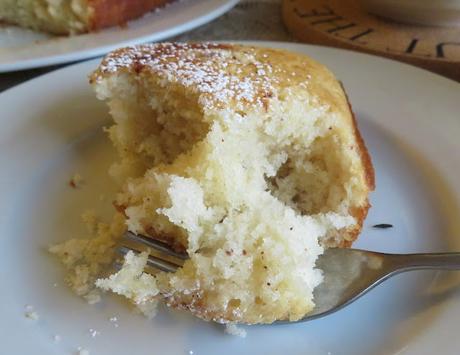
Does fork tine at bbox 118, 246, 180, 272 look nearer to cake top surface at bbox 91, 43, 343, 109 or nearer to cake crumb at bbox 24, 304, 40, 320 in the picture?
cake crumb at bbox 24, 304, 40, 320

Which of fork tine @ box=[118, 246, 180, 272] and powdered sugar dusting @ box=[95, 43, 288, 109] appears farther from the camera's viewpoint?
powdered sugar dusting @ box=[95, 43, 288, 109]

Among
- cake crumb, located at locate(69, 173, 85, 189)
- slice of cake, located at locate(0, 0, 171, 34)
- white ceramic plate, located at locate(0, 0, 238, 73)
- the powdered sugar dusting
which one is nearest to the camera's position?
the powdered sugar dusting

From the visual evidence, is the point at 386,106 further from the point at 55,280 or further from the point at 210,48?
the point at 55,280

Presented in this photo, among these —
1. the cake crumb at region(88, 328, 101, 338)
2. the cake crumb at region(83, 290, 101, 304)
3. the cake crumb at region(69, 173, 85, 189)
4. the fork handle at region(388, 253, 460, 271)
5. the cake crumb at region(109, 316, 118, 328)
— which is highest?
the fork handle at region(388, 253, 460, 271)

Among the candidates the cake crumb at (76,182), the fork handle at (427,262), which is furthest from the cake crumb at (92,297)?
the fork handle at (427,262)

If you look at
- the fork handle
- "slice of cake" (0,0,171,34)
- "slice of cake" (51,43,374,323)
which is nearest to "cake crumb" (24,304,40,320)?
"slice of cake" (51,43,374,323)

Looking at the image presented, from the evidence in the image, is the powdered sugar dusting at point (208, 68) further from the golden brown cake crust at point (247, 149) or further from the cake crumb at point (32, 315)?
the cake crumb at point (32, 315)
